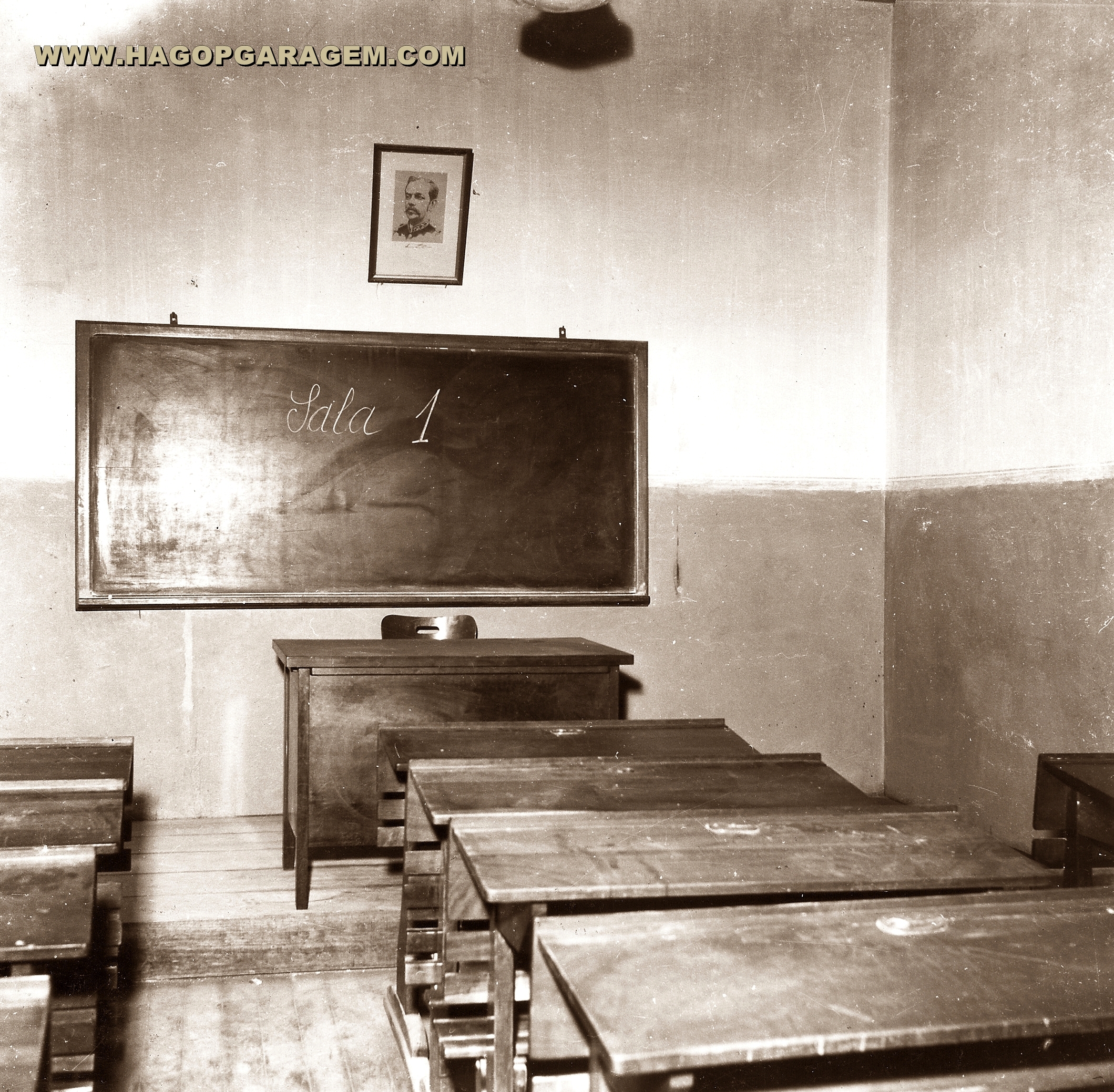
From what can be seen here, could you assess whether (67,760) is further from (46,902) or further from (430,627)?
Result: (430,627)

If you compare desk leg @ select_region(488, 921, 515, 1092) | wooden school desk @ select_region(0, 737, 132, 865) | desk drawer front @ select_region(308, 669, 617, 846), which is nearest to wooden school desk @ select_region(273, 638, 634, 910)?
desk drawer front @ select_region(308, 669, 617, 846)

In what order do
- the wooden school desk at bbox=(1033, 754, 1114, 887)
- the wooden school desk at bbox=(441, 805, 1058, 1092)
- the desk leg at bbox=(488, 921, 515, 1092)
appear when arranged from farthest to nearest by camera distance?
the wooden school desk at bbox=(1033, 754, 1114, 887)
the desk leg at bbox=(488, 921, 515, 1092)
the wooden school desk at bbox=(441, 805, 1058, 1092)

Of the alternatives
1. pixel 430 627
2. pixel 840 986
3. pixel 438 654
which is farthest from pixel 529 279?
pixel 840 986

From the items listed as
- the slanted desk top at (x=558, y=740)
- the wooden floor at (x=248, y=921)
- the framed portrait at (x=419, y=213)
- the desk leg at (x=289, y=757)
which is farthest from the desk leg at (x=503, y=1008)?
the framed portrait at (x=419, y=213)

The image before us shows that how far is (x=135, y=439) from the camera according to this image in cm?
430

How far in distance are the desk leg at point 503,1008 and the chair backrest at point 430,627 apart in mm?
2420

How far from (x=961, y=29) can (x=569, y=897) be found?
4.06 metres

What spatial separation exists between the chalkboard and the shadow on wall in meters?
1.13

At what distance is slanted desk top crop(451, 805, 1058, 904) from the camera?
5.25ft

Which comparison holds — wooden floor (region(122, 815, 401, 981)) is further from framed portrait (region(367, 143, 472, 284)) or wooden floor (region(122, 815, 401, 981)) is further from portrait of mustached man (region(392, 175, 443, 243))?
portrait of mustached man (region(392, 175, 443, 243))

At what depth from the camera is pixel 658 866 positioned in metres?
1.69

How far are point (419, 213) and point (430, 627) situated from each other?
1587 millimetres

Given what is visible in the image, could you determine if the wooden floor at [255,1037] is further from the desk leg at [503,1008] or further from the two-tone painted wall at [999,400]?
the two-tone painted wall at [999,400]

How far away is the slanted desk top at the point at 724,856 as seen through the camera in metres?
1.60
